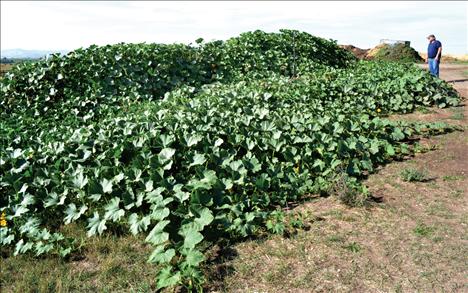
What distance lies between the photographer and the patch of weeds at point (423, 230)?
4.44 metres

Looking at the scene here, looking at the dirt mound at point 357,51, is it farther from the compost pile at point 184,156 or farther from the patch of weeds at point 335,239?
the patch of weeds at point 335,239

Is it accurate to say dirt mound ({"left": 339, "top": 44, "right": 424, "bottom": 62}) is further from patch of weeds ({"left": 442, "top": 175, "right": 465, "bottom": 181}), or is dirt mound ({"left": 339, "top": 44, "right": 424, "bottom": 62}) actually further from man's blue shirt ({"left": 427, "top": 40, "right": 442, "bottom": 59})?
patch of weeds ({"left": 442, "top": 175, "right": 465, "bottom": 181})

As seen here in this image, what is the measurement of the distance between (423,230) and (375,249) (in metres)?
0.71

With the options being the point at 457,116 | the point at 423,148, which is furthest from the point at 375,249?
the point at 457,116

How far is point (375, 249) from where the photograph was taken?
4.18m

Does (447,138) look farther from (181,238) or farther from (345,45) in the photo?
(345,45)

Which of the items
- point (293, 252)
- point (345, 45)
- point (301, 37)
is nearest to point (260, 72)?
point (301, 37)

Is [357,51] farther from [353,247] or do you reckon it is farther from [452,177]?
[353,247]

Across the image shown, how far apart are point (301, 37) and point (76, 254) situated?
15.2 meters

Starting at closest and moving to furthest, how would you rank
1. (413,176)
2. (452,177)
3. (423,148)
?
(413,176) < (452,177) < (423,148)

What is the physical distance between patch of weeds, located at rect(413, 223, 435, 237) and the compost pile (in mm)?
843

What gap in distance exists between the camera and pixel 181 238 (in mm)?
4164

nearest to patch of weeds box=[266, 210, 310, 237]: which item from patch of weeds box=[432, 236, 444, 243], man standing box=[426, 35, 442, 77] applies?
patch of weeds box=[432, 236, 444, 243]

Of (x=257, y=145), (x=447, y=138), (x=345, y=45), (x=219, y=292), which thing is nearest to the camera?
(x=219, y=292)
